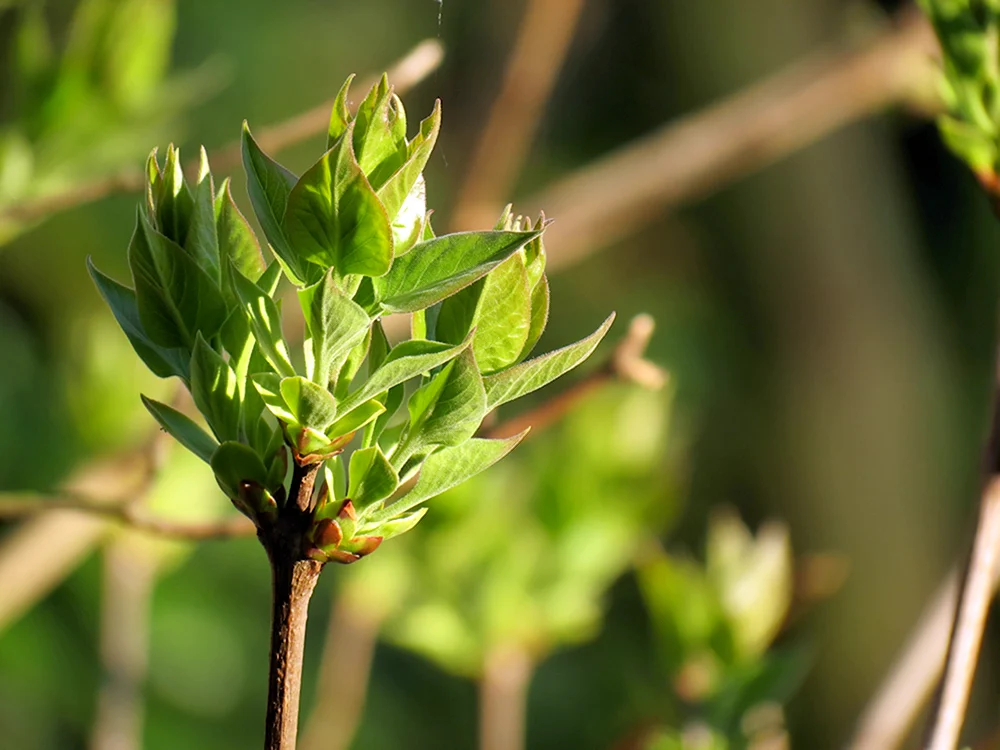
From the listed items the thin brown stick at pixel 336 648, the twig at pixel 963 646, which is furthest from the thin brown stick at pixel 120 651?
the twig at pixel 963 646

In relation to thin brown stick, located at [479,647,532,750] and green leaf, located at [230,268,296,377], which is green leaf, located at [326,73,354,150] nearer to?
green leaf, located at [230,268,296,377]

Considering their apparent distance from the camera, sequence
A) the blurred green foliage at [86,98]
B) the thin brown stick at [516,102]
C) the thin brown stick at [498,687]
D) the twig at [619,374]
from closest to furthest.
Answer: the twig at [619,374]
the blurred green foliage at [86,98]
the thin brown stick at [498,687]
the thin brown stick at [516,102]

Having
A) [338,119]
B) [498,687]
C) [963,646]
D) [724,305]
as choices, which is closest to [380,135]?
[338,119]

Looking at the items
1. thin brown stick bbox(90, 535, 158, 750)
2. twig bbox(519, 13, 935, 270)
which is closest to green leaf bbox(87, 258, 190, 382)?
thin brown stick bbox(90, 535, 158, 750)

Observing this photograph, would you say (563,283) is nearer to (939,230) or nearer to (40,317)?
(939,230)

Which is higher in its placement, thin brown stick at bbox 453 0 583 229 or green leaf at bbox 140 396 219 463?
thin brown stick at bbox 453 0 583 229

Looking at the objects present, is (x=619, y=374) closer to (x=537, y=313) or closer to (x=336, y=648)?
(x=537, y=313)

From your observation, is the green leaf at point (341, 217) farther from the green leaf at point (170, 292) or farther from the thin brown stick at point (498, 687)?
the thin brown stick at point (498, 687)
